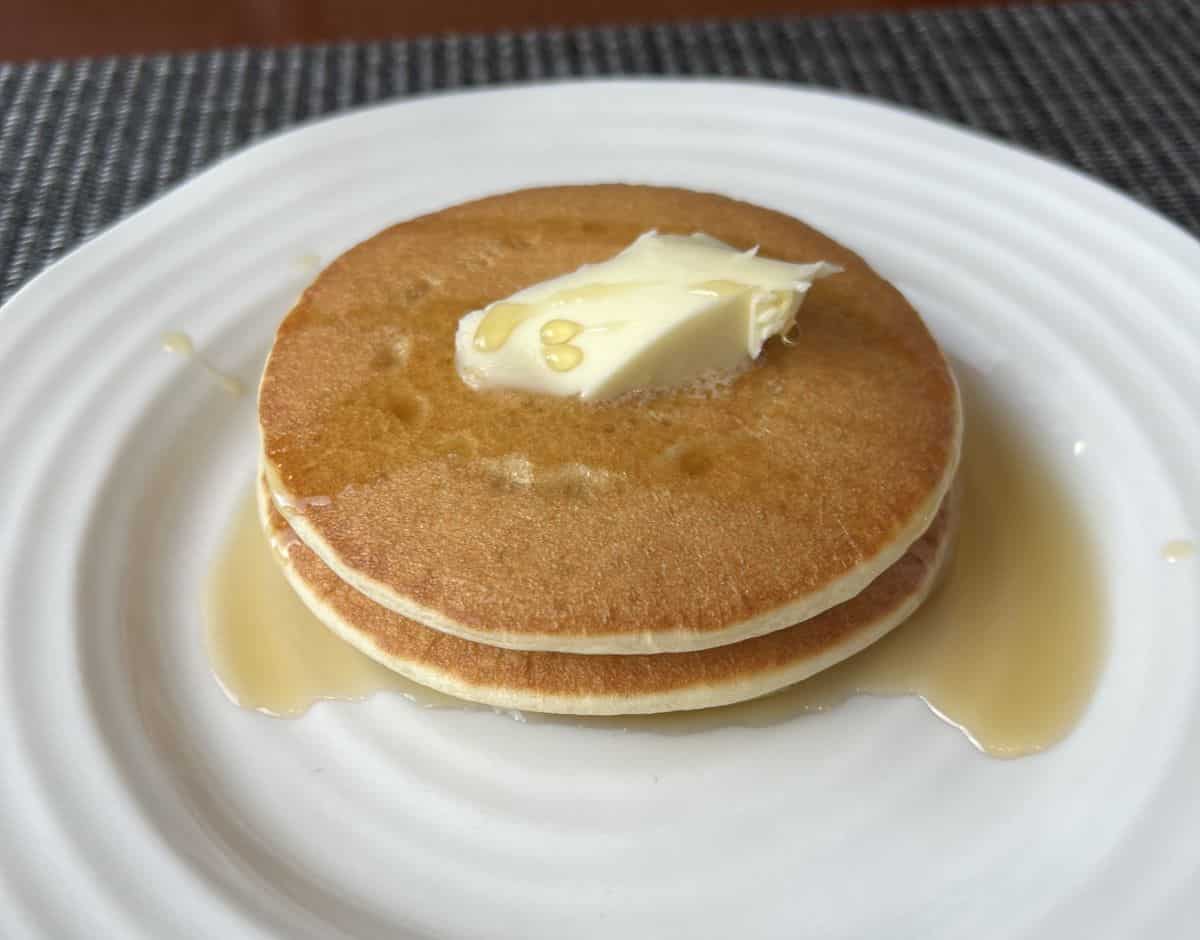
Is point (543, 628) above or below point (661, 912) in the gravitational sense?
above

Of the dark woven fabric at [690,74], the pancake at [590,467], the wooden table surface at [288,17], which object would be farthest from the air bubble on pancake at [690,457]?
the wooden table surface at [288,17]

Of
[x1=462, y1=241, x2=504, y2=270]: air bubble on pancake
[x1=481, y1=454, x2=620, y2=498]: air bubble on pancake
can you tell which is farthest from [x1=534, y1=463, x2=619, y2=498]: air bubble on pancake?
[x1=462, y1=241, x2=504, y2=270]: air bubble on pancake

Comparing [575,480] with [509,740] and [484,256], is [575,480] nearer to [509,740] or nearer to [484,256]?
[509,740]

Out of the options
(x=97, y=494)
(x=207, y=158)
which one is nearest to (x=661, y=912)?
(x=97, y=494)

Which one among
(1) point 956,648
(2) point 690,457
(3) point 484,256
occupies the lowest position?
(1) point 956,648

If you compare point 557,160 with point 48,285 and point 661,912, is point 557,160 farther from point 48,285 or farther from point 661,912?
point 661,912

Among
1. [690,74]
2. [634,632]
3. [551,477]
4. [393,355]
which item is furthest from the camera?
[690,74]

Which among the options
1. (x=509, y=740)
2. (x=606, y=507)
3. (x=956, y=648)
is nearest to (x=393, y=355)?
(x=606, y=507)
